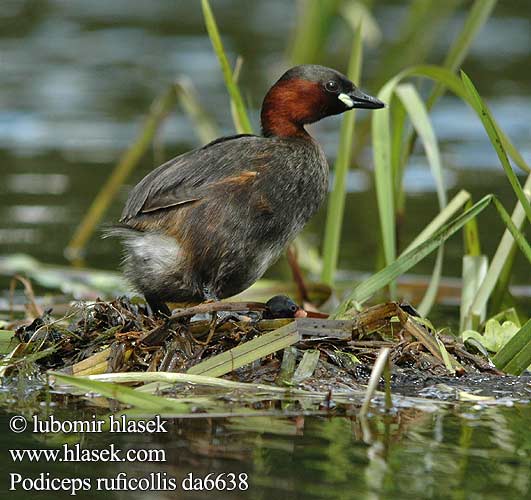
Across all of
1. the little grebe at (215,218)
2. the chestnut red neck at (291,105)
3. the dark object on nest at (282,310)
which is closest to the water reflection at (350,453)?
the dark object on nest at (282,310)

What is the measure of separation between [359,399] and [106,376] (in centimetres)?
98

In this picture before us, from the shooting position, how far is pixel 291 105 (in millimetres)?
6031

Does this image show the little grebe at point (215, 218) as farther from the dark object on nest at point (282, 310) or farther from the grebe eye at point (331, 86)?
the grebe eye at point (331, 86)

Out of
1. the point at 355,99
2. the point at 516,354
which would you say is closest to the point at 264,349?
the point at 516,354

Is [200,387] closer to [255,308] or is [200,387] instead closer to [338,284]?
[255,308]

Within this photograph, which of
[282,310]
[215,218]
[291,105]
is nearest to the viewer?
[282,310]

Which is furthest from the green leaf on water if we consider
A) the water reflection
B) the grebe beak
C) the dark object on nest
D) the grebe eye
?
the grebe eye

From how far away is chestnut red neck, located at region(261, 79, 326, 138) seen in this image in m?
6.03

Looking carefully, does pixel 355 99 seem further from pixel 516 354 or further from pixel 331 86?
pixel 516 354

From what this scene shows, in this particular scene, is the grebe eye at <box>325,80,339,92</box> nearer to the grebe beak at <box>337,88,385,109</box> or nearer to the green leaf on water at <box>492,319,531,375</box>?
the grebe beak at <box>337,88,385,109</box>

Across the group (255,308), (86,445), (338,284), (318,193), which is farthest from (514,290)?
(86,445)

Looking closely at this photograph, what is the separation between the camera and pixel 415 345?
5.18 m

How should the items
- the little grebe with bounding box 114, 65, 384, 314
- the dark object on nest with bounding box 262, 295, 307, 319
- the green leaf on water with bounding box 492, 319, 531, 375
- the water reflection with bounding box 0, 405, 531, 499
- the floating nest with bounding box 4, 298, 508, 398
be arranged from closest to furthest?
the water reflection with bounding box 0, 405, 531, 499 < the floating nest with bounding box 4, 298, 508, 398 < the green leaf on water with bounding box 492, 319, 531, 375 < the dark object on nest with bounding box 262, 295, 307, 319 < the little grebe with bounding box 114, 65, 384, 314

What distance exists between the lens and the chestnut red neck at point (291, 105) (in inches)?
237
